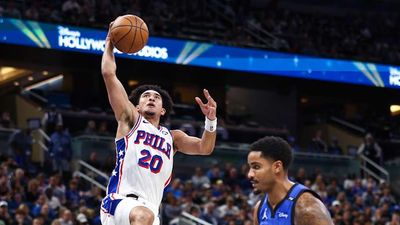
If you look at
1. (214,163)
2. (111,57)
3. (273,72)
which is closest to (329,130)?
(273,72)

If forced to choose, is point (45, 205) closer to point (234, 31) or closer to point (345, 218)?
point (345, 218)

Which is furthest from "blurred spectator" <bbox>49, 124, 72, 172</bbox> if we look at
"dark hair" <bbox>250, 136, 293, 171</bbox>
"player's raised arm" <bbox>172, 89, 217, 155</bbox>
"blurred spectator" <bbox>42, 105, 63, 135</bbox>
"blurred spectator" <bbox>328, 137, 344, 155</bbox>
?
"dark hair" <bbox>250, 136, 293, 171</bbox>

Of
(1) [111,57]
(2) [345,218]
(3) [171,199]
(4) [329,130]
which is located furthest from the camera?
(4) [329,130]

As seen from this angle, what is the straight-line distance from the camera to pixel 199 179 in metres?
20.3

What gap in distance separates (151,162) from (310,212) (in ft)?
8.40

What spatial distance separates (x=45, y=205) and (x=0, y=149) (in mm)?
5353

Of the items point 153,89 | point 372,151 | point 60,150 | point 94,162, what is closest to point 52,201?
point 94,162

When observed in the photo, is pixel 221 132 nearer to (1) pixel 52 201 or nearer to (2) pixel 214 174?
(2) pixel 214 174

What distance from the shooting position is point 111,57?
8602mm

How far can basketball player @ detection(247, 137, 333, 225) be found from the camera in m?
6.50

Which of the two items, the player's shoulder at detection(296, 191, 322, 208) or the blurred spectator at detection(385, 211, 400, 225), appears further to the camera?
the blurred spectator at detection(385, 211, 400, 225)

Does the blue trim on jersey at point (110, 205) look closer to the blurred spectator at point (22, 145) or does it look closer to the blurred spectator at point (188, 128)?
A: the blurred spectator at point (22, 145)

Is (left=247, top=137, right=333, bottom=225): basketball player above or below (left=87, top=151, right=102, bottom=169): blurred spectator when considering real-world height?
below

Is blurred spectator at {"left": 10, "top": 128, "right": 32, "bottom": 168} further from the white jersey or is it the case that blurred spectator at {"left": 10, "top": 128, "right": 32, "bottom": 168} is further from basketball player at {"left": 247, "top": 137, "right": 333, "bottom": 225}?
basketball player at {"left": 247, "top": 137, "right": 333, "bottom": 225}
